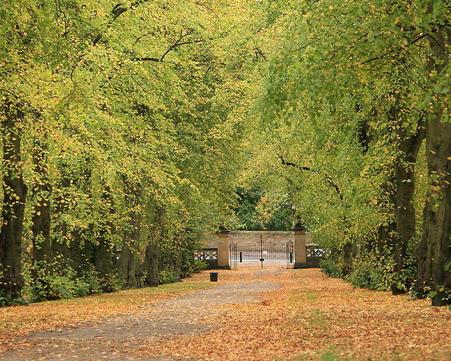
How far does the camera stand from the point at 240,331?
53.3 feet

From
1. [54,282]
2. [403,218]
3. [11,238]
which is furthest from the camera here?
[54,282]

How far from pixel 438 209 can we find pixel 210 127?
68.4 ft

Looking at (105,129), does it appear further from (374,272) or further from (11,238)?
(374,272)

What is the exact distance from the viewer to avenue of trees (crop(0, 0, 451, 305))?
15.2 m

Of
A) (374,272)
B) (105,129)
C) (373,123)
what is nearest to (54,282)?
(105,129)

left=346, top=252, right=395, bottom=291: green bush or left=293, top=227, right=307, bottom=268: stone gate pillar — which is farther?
left=293, top=227, right=307, bottom=268: stone gate pillar

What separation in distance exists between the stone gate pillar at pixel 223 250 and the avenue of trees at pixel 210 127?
2141 cm

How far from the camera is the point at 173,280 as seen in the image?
50406 mm

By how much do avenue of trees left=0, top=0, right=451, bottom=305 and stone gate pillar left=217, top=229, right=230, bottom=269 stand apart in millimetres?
21410

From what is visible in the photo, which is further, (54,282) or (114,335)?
(54,282)

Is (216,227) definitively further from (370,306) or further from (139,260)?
(370,306)

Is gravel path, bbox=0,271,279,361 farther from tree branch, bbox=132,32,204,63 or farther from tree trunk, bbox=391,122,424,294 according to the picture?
tree branch, bbox=132,32,204,63

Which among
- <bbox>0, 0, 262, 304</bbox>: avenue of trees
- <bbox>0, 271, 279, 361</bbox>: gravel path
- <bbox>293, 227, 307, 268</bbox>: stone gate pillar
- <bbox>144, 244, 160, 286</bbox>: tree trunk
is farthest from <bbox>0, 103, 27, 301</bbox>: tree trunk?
<bbox>293, 227, 307, 268</bbox>: stone gate pillar

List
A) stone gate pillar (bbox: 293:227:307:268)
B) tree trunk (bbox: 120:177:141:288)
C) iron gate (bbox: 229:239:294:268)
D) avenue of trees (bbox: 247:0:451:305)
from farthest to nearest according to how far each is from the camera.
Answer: iron gate (bbox: 229:239:294:268)
stone gate pillar (bbox: 293:227:307:268)
tree trunk (bbox: 120:177:141:288)
avenue of trees (bbox: 247:0:451:305)
